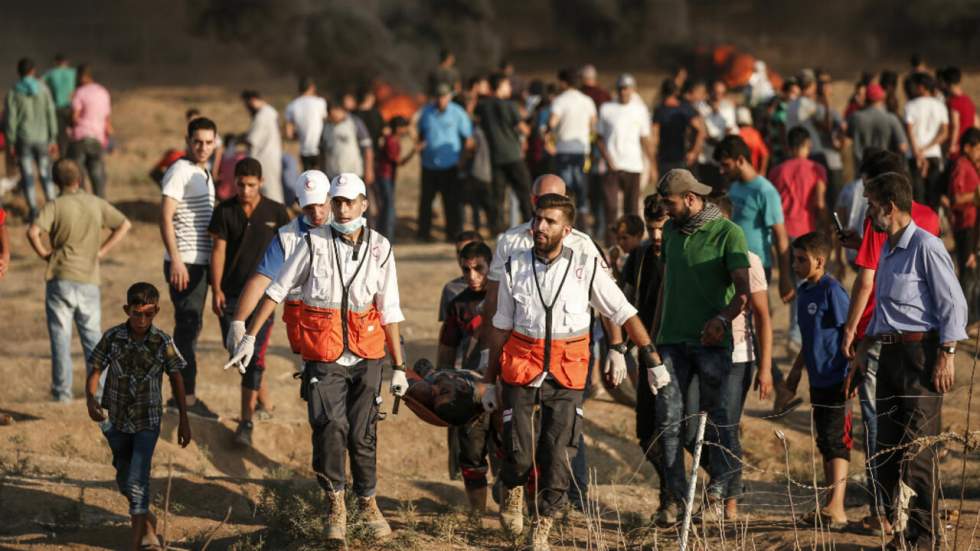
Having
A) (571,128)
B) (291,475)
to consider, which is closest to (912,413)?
(291,475)

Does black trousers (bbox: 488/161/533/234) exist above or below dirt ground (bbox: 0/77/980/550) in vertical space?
above

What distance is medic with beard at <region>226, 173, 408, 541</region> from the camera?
281 inches

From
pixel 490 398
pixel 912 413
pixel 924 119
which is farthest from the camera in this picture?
pixel 924 119

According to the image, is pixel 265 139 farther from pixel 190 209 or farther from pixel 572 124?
pixel 190 209

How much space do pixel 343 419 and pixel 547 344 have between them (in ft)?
3.65

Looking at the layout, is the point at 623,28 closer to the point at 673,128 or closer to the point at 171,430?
the point at 673,128

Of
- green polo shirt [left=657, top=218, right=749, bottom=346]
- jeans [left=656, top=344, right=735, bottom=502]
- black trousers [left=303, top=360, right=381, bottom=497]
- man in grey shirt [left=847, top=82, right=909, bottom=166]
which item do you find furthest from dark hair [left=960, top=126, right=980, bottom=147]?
black trousers [left=303, top=360, right=381, bottom=497]

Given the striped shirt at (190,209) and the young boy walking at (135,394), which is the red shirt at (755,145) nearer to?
the striped shirt at (190,209)

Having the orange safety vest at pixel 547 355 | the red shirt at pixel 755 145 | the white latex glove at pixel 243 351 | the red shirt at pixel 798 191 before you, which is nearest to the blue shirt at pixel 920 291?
the orange safety vest at pixel 547 355

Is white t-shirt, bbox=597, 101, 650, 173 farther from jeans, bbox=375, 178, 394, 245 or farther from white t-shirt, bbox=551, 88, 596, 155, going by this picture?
jeans, bbox=375, 178, 394, 245

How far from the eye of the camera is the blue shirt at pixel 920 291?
6.71m

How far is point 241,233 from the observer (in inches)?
363

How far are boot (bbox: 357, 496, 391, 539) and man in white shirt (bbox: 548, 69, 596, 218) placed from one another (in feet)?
26.0

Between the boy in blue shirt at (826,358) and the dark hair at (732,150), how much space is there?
1.55 metres
